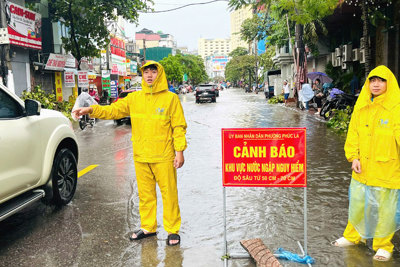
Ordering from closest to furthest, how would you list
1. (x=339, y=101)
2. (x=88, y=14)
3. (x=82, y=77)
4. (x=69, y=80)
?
1. (x=339, y=101)
2. (x=88, y=14)
3. (x=82, y=77)
4. (x=69, y=80)

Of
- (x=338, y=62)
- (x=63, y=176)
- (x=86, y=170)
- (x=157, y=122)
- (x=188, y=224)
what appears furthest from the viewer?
(x=338, y=62)

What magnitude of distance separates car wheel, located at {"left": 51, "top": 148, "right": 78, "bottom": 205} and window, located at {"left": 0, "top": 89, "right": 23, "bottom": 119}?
2.99 feet

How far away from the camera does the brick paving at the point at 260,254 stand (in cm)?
354

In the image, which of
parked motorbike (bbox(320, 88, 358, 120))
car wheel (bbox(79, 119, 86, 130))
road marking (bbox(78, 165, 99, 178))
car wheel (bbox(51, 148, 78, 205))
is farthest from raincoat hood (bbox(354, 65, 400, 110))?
car wheel (bbox(79, 119, 86, 130))

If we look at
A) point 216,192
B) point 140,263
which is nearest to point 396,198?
Answer: point 140,263

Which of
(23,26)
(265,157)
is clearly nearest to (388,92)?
(265,157)

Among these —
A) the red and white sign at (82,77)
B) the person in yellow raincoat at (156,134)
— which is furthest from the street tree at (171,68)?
the person in yellow raincoat at (156,134)

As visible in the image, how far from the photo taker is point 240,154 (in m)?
3.81

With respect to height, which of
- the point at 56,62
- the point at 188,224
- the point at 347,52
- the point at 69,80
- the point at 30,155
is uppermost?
the point at 56,62

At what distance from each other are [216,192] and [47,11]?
21.3 meters

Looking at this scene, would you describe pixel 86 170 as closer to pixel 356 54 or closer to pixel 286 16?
pixel 356 54

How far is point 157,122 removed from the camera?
4.14m

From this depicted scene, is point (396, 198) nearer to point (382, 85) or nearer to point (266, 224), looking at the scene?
point (382, 85)

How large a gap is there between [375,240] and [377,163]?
74cm
